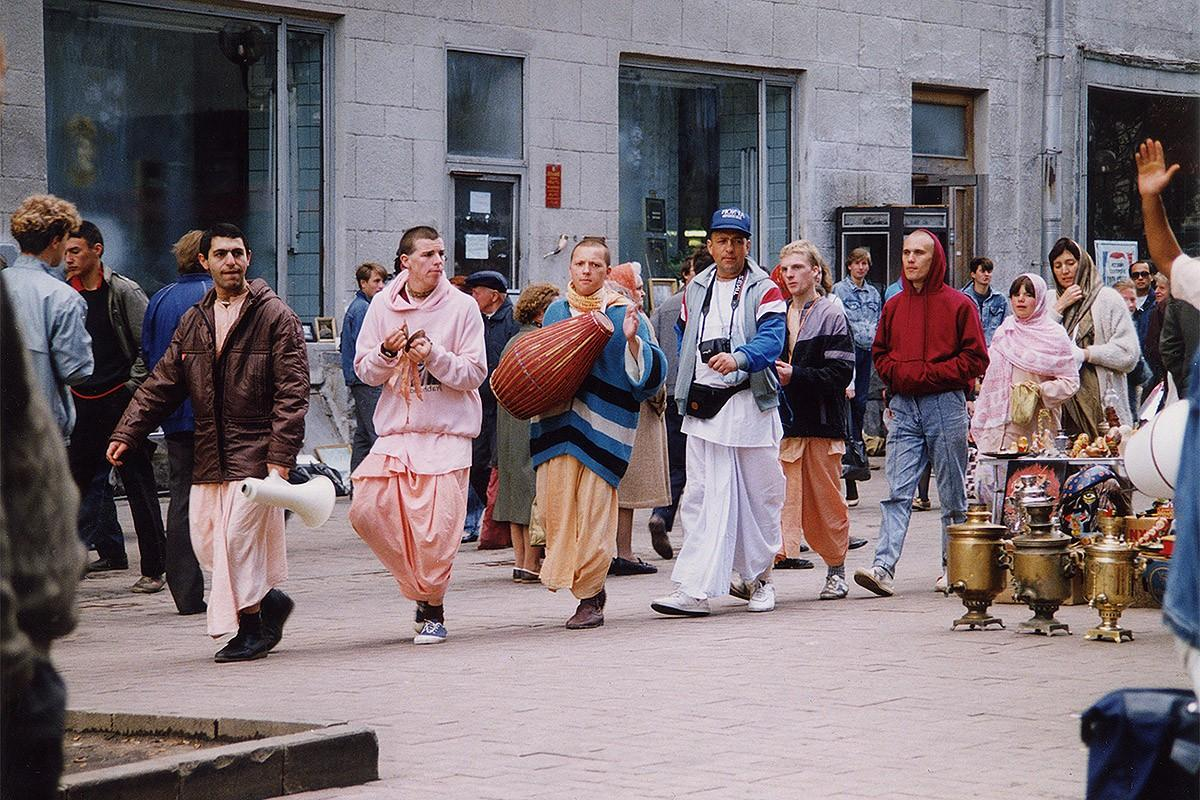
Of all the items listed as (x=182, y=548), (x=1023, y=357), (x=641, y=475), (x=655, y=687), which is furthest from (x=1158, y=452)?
(x=641, y=475)

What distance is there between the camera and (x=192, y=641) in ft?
31.1

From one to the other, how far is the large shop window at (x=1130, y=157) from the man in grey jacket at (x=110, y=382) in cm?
1541

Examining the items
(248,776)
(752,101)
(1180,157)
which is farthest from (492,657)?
(1180,157)

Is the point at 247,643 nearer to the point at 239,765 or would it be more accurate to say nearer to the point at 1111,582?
the point at 239,765

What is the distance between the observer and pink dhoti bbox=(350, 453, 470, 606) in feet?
30.1

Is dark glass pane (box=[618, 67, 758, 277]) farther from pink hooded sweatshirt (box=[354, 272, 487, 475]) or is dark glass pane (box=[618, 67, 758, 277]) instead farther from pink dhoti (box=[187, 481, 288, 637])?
pink dhoti (box=[187, 481, 288, 637])

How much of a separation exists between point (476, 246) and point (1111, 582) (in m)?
10.3

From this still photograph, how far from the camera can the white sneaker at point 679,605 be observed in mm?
10125

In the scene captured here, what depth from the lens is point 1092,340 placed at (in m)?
12.5

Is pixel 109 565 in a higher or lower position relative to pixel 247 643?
→ lower

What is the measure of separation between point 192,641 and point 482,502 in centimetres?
490

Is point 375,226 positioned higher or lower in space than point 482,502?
higher

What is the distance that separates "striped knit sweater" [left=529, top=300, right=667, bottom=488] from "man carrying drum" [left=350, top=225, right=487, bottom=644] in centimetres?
50

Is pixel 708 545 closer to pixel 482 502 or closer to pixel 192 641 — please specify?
pixel 192 641
